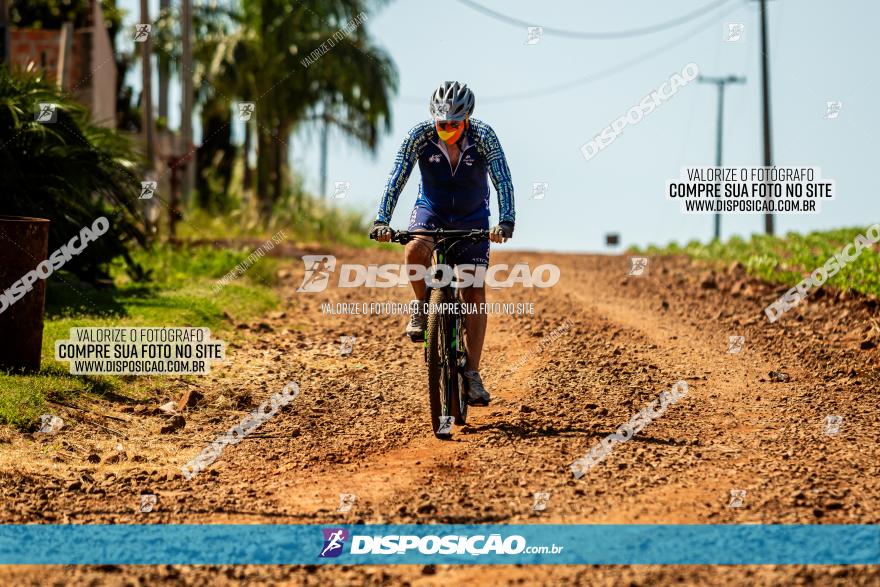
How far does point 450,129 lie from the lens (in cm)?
804

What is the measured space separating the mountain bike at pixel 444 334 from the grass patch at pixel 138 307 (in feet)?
9.15

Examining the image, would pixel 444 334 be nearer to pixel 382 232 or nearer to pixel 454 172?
pixel 382 232

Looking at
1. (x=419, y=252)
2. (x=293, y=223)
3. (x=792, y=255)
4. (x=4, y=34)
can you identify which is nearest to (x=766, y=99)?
(x=293, y=223)

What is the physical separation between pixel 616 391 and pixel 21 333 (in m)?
4.69

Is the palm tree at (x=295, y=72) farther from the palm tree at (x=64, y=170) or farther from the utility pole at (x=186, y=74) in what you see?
the palm tree at (x=64, y=170)

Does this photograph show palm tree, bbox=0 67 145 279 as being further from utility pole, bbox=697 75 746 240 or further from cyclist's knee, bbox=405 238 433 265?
utility pole, bbox=697 75 746 240

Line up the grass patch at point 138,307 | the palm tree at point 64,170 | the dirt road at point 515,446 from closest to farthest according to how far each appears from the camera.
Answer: the dirt road at point 515,446, the grass patch at point 138,307, the palm tree at point 64,170

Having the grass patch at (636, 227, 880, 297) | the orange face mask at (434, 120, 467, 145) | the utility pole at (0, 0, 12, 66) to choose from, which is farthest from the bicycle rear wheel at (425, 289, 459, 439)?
the utility pole at (0, 0, 12, 66)

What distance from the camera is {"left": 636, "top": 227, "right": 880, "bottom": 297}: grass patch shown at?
14.1 m

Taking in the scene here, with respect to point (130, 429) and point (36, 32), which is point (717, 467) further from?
point (36, 32)

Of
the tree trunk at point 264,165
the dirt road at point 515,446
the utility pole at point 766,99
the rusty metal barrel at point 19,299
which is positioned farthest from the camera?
the tree trunk at point 264,165

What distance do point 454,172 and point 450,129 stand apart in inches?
12.3

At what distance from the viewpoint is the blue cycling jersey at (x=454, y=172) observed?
8.17 metres

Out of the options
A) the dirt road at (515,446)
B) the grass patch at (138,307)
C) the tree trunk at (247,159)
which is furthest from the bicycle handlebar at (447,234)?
the tree trunk at (247,159)
